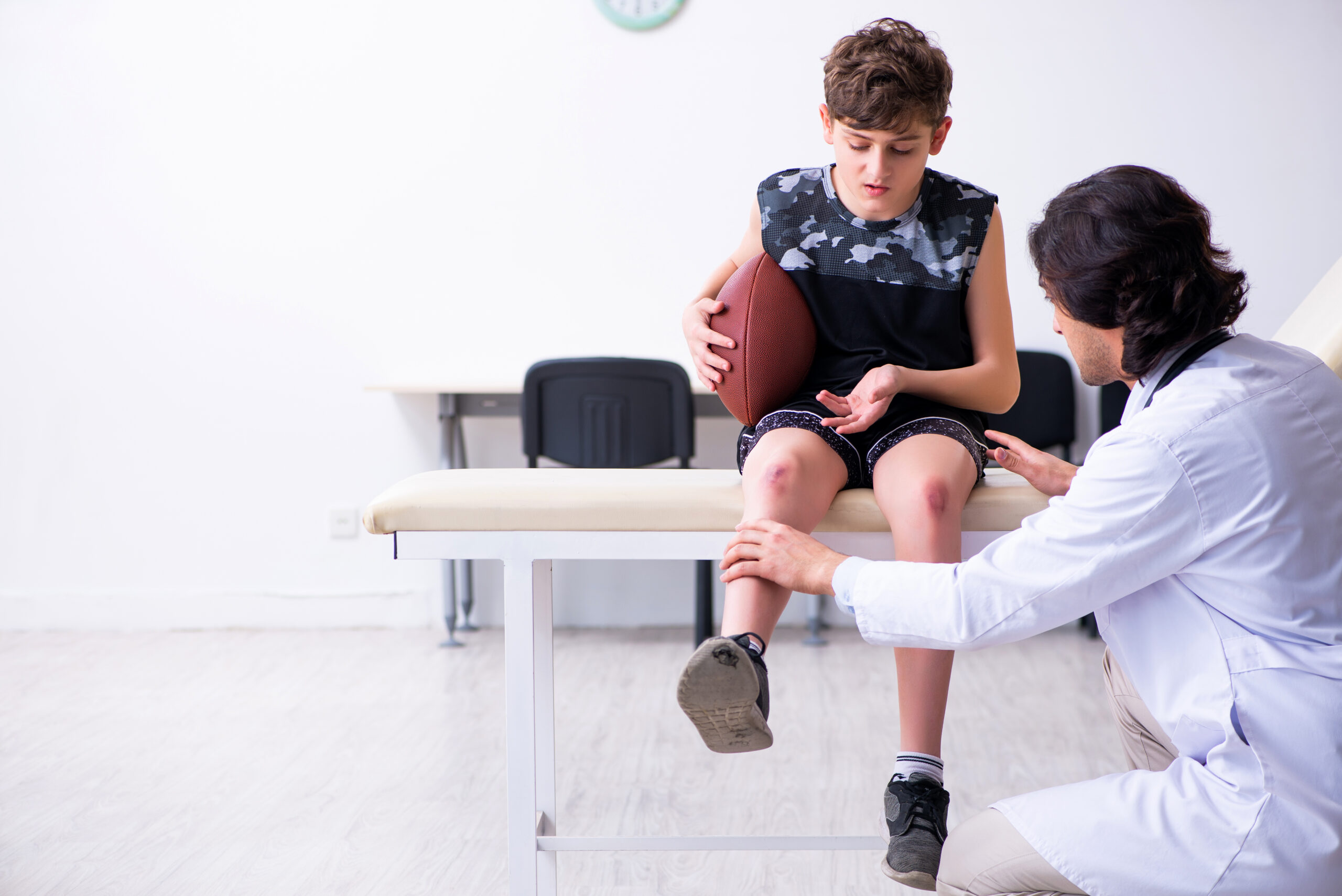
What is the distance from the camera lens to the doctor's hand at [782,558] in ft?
3.50

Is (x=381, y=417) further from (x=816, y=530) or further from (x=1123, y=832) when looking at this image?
(x=1123, y=832)

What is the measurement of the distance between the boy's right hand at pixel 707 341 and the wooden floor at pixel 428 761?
81 centimetres

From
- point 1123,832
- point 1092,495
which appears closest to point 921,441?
point 1092,495

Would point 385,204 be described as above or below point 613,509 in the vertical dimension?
above

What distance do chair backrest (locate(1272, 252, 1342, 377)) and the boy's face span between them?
518 mm

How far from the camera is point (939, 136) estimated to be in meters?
1.35

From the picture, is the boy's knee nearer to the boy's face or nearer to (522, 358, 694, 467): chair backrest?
the boy's face

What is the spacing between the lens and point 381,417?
3350 millimetres

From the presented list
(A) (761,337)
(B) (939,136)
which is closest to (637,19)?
(B) (939,136)

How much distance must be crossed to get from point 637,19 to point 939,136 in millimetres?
2136

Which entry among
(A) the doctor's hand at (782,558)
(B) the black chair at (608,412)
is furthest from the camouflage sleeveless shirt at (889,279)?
(B) the black chair at (608,412)

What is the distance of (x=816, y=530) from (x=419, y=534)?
0.50 metres

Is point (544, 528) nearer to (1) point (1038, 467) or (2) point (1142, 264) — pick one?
(1) point (1038, 467)

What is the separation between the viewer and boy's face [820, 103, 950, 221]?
129 centimetres
